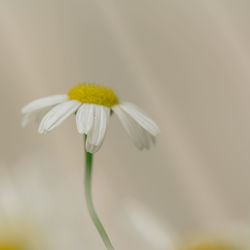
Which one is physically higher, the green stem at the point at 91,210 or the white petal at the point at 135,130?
the white petal at the point at 135,130

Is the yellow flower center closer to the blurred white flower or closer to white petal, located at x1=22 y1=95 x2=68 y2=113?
white petal, located at x1=22 y1=95 x2=68 y2=113

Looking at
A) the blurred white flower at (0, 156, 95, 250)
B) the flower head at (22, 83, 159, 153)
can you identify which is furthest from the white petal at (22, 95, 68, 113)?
the blurred white flower at (0, 156, 95, 250)

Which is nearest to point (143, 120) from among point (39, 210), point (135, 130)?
point (135, 130)

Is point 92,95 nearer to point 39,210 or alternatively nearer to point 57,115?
point 57,115

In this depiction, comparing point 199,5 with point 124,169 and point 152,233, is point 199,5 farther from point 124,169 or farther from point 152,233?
point 152,233

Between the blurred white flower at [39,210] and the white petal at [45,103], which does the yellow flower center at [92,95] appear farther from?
the blurred white flower at [39,210]

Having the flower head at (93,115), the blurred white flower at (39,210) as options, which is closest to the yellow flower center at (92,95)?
A: the flower head at (93,115)
